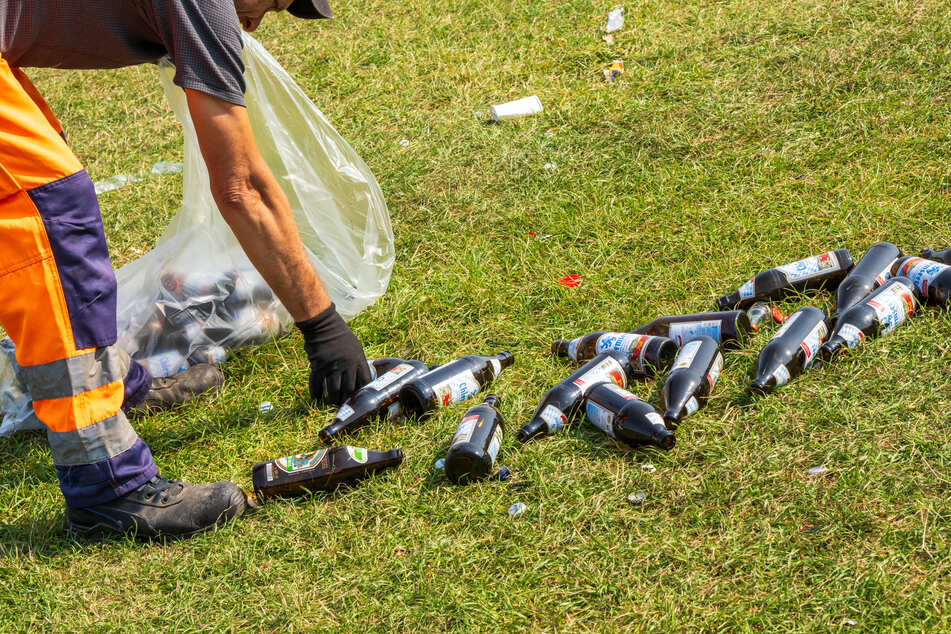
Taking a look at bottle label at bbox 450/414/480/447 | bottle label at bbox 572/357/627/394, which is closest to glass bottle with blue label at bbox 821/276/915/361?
bottle label at bbox 572/357/627/394

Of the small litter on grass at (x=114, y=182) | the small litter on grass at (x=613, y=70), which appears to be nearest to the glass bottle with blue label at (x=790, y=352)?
the small litter on grass at (x=613, y=70)

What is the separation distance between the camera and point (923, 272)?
3174mm

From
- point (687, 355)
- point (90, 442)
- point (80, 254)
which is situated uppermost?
point (80, 254)

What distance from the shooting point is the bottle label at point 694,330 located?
3180 mm

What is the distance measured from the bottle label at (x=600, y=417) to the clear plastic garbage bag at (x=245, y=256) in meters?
1.39

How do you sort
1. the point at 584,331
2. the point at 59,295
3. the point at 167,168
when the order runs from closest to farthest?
the point at 59,295, the point at 584,331, the point at 167,168

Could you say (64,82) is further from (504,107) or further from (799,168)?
(799,168)

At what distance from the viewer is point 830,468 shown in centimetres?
252

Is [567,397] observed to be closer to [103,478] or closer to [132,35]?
[103,478]

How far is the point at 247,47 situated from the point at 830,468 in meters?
2.73

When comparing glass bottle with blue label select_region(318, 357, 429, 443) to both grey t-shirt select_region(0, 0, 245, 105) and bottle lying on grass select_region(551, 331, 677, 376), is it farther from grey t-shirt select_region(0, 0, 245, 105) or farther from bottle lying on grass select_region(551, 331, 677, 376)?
grey t-shirt select_region(0, 0, 245, 105)

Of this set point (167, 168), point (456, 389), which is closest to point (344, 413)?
point (456, 389)

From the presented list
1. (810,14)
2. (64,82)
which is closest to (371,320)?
(810,14)

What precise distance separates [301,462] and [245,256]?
1.34 metres
